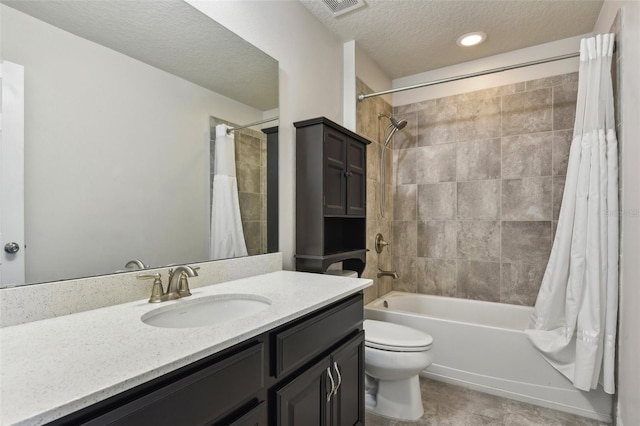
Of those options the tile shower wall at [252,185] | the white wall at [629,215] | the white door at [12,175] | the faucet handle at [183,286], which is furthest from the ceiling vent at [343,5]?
the faucet handle at [183,286]

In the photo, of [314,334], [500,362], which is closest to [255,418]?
[314,334]

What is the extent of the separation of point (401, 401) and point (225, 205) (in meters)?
1.51

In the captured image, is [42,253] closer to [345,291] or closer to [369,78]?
[345,291]

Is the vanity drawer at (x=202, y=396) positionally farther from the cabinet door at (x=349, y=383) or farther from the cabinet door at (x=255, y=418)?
the cabinet door at (x=349, y=383)

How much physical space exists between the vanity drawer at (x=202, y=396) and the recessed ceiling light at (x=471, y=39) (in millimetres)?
2553

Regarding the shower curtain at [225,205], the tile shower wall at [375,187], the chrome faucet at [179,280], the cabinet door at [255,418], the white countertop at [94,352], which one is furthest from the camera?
the tile shower wall at [375,187]

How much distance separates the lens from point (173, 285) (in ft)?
3.86

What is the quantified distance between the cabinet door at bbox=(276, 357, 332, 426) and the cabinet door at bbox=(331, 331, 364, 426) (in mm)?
64

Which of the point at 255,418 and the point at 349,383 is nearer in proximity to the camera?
the point at 255,418

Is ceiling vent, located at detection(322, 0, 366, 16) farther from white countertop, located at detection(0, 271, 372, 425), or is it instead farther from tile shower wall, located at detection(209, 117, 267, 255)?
white countertop, located at detection(0, 271, 372, 425)

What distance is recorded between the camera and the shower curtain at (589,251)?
1809 mm

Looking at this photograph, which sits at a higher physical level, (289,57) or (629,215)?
(289,57)

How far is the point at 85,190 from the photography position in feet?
3.36

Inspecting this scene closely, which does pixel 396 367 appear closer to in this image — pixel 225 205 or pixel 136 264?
pixel 225 205
